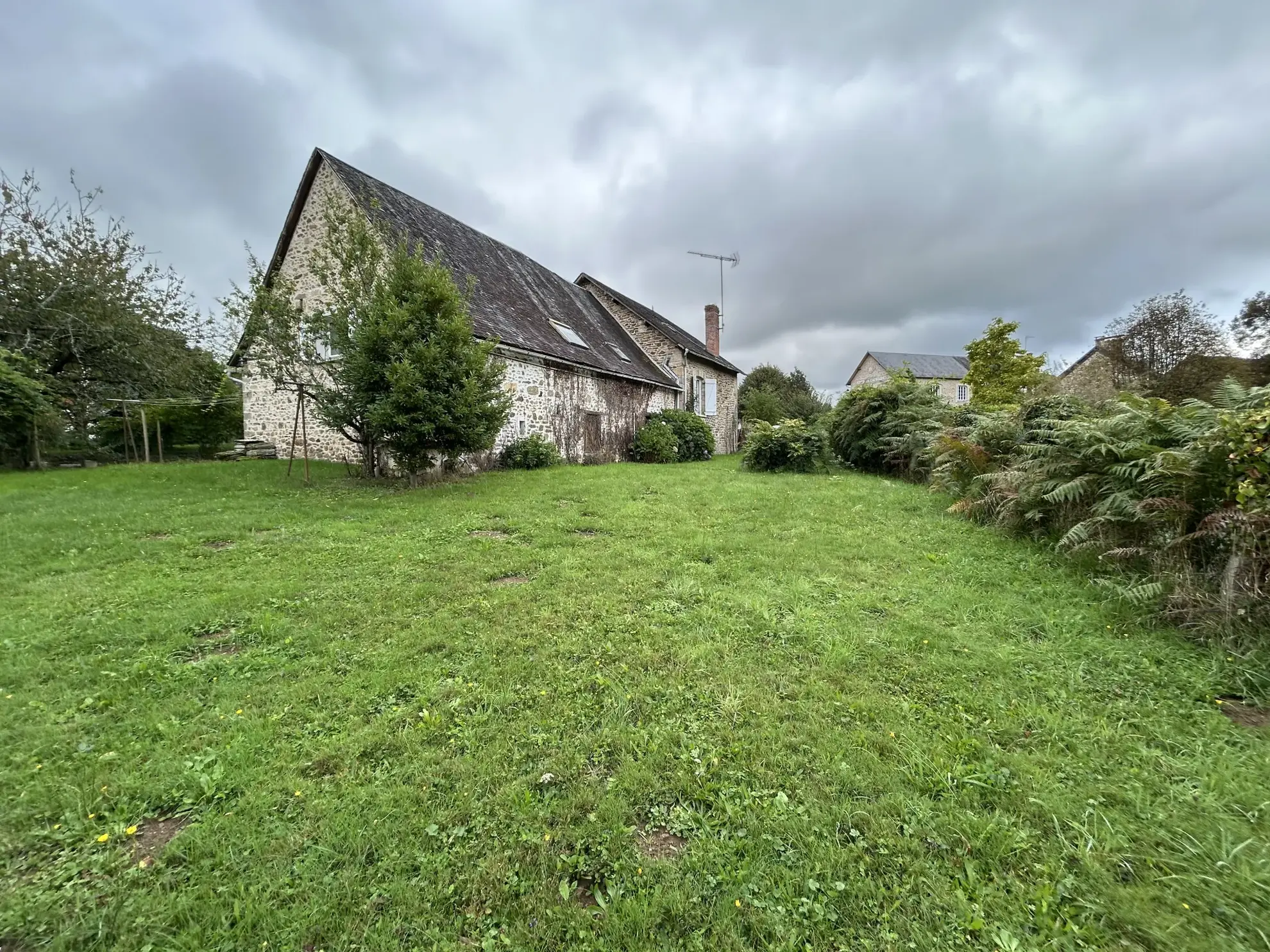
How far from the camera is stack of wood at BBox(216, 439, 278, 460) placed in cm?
1314

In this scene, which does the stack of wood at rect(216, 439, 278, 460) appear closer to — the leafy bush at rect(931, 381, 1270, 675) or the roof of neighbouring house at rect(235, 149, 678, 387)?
the roof of neighbouring house at rect(235, 149, 678, 387)

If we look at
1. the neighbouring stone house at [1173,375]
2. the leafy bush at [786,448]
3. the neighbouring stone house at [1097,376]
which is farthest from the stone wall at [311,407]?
the neighbouring stone house at [1097,376]

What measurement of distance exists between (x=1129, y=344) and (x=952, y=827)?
79.4 ft

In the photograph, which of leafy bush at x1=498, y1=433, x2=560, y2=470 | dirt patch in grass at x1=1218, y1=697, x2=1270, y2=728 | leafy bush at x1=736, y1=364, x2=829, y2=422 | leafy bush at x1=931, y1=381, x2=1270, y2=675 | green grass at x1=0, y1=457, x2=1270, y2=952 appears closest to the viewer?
green grass at x1=0, y1=457, x2=1270, y2=952

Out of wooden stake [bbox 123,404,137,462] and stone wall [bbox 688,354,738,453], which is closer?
wooden stake [bbox 123,404,137,462]

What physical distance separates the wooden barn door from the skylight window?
2382 mm

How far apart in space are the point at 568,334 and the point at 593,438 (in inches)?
137

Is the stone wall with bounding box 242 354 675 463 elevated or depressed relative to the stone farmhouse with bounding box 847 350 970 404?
depressed

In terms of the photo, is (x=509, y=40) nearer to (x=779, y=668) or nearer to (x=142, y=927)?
(x=779, y=668)

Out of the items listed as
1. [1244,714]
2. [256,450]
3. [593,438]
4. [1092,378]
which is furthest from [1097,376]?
[256,450]

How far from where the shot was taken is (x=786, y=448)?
12703 millimetres

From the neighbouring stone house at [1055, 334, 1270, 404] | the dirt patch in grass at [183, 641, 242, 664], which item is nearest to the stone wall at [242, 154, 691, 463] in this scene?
the dirt patch in grass at [183, 641, 242, 664]

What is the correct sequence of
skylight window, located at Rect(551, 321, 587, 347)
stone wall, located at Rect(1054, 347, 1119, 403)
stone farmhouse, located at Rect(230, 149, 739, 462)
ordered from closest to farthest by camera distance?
stone farmhouse, located at Rect(230, 149, 739, 462)
skylight window, located at Rect(551, 321, 587, 347)
stone wall, located at Rect(1054, 347, 1119, 403)

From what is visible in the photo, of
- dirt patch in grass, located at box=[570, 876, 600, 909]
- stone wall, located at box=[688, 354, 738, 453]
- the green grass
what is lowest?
dirt patch in grass, located at box=[570, 876, 600, 909]
